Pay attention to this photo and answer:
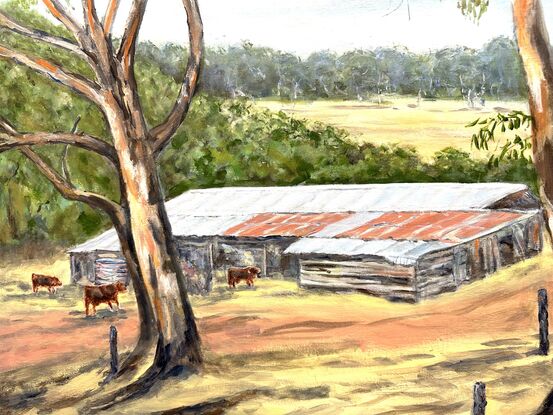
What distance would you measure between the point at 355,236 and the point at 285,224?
439 centimetres

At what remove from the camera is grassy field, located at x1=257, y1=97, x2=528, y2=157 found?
63.3 metres

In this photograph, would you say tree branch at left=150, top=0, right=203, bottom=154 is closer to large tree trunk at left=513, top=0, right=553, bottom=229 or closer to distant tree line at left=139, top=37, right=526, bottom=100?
large tree trunk at left=513, top=0, right=553, bottom=229

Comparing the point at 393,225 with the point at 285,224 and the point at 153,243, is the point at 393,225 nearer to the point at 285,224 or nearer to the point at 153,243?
the point at 285,224

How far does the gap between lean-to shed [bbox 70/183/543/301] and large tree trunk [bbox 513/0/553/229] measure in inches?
647

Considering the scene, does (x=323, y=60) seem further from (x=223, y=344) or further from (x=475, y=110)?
(x=223, y=344)

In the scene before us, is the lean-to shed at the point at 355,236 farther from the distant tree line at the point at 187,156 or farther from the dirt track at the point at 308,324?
the distant tree line at the point at 187,156

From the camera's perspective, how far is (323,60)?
76062 mm

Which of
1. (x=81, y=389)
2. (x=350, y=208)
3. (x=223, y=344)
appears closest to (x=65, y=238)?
(x=350, y=208)

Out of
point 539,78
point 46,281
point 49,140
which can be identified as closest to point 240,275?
point 46,281

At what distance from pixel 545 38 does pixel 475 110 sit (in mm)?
54658

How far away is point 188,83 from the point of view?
55.8 ft

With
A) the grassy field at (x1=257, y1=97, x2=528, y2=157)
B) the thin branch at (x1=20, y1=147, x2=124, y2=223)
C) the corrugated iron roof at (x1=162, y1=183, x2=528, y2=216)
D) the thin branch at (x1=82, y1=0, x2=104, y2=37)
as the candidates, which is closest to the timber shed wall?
the corrugated iron roof at (x1=162, y1=183, x2=528, y2=216)

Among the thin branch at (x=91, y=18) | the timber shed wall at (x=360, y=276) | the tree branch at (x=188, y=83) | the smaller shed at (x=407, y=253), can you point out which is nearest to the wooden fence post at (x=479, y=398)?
the tree branch at (x=188, y=83)

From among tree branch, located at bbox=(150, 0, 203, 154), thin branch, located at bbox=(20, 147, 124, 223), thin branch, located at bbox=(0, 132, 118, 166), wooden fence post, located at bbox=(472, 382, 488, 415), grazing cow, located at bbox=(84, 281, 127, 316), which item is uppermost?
tree branch, located at bbox=(150, 0, 203, 154)
